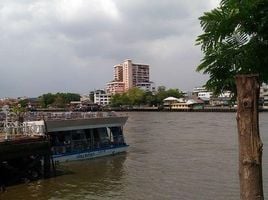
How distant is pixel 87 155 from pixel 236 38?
1336 inches

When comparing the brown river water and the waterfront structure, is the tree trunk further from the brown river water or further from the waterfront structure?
the waterfront structure

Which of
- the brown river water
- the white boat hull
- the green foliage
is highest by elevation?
the green foliage

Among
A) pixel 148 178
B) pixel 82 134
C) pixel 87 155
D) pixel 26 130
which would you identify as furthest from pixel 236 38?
pixel 82 134

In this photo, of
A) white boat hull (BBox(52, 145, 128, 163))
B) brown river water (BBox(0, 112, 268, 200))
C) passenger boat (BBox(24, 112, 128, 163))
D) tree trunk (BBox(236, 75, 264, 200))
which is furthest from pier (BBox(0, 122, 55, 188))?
tree trunk (BBox(236, 75, 264, 200))

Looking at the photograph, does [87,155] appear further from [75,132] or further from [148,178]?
[148,178]

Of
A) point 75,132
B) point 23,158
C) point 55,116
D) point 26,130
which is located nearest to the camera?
point 23,158

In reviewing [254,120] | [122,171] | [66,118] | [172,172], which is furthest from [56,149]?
[254,120]

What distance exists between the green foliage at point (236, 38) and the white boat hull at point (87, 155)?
3055 cm

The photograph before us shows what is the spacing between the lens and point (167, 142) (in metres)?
54.9

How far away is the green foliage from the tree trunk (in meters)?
0.29

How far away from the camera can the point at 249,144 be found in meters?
5.40

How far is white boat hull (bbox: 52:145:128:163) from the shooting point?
3591cm

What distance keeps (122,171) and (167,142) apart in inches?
870

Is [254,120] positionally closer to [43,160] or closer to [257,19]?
[257,19]
